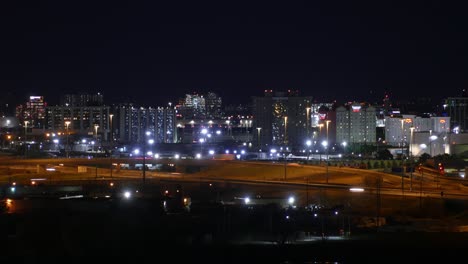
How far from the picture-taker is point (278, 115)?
126250mm

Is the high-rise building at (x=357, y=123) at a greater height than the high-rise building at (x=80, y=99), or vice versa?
the high-rise building at (x=80, y=99)

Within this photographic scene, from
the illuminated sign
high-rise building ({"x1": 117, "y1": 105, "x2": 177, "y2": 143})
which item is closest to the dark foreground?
the illuminated sign

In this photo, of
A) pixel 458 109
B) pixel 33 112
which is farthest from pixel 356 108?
pixel 33 112

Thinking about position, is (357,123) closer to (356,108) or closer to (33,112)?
(356,108)

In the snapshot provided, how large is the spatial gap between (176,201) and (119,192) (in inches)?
289

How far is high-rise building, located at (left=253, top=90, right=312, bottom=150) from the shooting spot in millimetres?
124000

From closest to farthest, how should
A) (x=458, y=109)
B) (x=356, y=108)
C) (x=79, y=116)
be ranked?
(x=356, y=108) → (x=79, y=116) → (x=458, y=109)

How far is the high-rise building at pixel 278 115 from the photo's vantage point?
12400cm

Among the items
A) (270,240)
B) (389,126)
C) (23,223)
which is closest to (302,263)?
(270,240)

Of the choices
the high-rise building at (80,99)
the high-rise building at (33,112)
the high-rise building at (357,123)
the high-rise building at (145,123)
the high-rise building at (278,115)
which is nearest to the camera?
the high-rise building at (357,123)

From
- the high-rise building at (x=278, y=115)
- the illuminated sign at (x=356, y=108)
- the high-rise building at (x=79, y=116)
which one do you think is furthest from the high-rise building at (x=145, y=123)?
the illuminated sign at (x=356, y=108)

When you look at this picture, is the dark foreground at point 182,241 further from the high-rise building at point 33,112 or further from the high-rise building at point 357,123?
the high-rise building at point 33,112

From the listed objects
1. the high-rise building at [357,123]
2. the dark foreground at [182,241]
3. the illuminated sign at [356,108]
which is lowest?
the dark foreground at [182,241]

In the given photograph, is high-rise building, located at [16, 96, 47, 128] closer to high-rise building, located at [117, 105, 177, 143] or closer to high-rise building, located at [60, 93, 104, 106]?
high-rise building, located at [60, 93, 104, 106]
